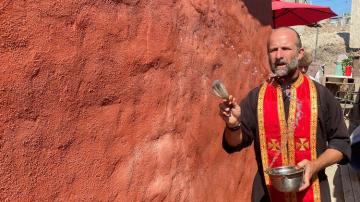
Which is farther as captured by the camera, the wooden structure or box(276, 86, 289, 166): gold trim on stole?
the wooden structure

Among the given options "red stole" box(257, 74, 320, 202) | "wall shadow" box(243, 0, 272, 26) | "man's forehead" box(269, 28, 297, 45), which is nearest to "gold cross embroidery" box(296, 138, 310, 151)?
"red stole" box(257, 74, 320, 202)

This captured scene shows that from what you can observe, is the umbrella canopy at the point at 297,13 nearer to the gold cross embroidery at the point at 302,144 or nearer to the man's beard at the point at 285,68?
the man's beard at the point at 285,68

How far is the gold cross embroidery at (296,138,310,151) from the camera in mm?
2150

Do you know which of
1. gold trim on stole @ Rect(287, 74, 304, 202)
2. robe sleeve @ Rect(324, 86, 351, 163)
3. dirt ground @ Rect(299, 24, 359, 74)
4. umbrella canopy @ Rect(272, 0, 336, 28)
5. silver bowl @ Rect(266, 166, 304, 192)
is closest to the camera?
silver bowl @ Rect(266, 166, 304, 192)

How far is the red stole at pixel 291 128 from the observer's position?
7.04ft

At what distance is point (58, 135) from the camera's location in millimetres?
1492

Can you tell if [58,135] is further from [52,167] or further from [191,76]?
[191,76]

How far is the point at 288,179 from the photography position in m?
1.92

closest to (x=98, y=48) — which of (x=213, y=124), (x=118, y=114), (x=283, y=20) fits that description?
(x=118, y=114)

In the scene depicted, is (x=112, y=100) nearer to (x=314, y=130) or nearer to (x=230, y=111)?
(x=230, y=111)

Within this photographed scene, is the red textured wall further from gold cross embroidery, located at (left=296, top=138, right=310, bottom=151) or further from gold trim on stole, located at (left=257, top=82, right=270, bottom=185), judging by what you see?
gold cross embroidery, located at (left=296, top=138, right=310, bottom=151)

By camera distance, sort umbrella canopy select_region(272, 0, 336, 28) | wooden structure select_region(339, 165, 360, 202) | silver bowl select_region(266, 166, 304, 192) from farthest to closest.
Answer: umbrella canopy select_region(272, 0, 336, 28), wooden structure select_region(339, 165, 360, 202), silver bowl select_region(266, 166, 304, 192)

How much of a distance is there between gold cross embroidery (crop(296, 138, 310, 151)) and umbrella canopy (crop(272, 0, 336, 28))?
210 inches

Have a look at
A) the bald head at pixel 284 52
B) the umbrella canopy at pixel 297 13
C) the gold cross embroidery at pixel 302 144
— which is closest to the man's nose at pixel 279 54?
the bald head at pixel 284 52
